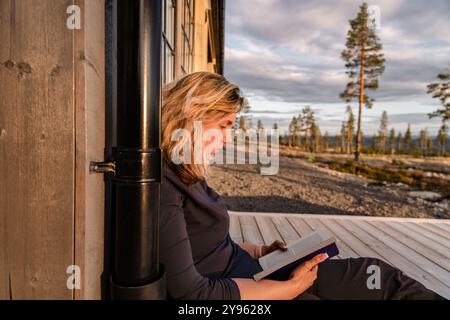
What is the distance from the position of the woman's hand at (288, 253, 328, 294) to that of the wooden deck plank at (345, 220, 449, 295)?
4.92 feet

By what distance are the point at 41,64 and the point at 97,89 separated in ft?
0.42

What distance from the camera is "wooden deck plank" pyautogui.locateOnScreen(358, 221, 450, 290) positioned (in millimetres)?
2318

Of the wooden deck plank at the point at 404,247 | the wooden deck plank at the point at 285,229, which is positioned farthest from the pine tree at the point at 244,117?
the wooden deck plank at the point at 404,247

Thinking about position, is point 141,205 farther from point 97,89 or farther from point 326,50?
point 326,50

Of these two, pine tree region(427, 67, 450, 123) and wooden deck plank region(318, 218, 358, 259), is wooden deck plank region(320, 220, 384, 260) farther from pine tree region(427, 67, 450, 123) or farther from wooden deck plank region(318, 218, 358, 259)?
pine tree region(427, 67, 450, 123)

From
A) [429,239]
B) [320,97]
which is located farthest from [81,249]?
[320,97]

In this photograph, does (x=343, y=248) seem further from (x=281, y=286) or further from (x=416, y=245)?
(x=281, y=286)

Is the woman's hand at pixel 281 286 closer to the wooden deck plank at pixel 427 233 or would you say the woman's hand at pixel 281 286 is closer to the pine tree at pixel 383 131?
the wooden deck plank at pixel 427 233

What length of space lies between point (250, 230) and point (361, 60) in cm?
2367

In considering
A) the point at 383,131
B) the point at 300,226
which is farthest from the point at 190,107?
the point at 383,131

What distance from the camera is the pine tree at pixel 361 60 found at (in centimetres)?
2267

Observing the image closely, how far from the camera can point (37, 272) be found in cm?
74
